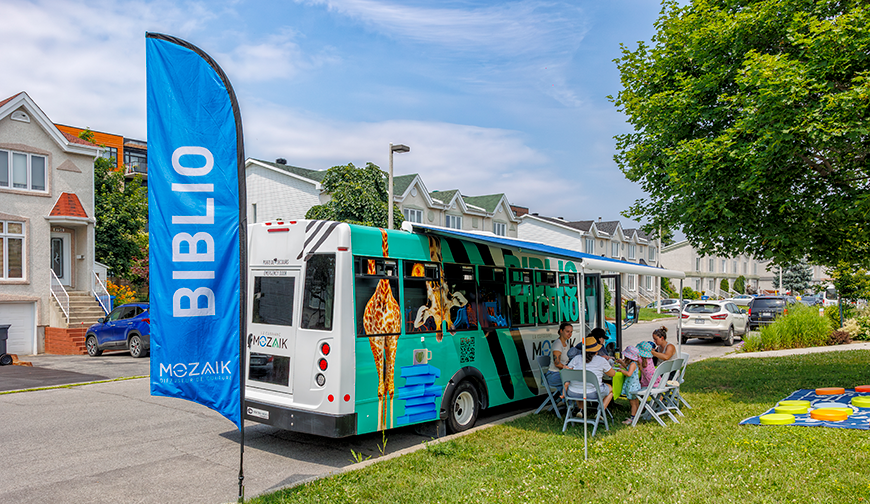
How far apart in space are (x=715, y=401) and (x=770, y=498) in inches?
200

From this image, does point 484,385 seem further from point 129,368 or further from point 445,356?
point 129,368

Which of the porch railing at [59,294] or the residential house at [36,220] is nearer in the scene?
the residential house at [36,220]

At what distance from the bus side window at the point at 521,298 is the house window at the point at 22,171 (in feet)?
65.4

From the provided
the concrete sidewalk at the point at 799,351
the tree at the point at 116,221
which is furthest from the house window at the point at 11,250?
the concrete sidewalk at the point at 799,351

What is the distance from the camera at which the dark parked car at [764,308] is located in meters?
24.8

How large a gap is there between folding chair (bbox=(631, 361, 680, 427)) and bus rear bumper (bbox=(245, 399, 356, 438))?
3.83m

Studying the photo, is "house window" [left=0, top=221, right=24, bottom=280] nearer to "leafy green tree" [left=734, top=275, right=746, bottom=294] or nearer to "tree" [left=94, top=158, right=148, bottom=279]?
"tree" [left=94, top=158, right=148, bottom=279]

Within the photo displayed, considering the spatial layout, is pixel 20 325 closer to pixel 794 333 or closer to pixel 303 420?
pixel 303 420

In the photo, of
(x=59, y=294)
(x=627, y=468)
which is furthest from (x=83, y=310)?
(x=627, y=468)

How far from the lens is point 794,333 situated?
62.4 feet

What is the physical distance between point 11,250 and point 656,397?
71.2 ft

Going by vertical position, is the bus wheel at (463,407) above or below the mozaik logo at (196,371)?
below

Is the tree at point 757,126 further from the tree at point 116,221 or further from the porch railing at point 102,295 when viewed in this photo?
the tree at point 116,221

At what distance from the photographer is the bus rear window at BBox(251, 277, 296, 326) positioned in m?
7.07
